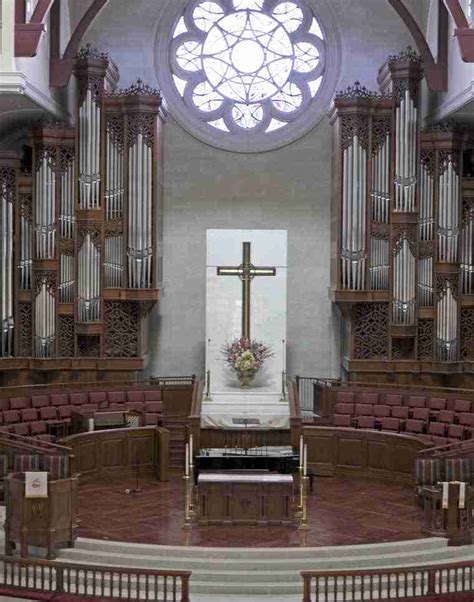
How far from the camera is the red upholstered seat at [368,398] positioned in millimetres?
19734

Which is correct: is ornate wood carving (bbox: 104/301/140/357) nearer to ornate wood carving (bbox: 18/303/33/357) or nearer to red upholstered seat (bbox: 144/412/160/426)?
ornate wood carving (bbox: 18/303/33/357)

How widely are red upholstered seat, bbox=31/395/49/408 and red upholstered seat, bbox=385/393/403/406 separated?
607cm

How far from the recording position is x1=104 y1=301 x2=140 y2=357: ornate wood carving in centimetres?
2131

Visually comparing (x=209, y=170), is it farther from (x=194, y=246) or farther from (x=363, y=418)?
(x=363, y=418)

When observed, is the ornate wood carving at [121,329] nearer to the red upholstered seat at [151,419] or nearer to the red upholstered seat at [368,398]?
the red upholstered seat at [151,419]

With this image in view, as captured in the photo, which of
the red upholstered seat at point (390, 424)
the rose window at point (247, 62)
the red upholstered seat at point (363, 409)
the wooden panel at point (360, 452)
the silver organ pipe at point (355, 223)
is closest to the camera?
the wooden panel at point (360, 452)

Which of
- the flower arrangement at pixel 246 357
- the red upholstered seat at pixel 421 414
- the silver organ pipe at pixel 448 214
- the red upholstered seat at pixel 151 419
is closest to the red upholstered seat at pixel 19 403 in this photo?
the red upholstered seat at pixel 151 419

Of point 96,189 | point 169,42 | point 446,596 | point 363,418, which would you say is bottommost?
point 446,596

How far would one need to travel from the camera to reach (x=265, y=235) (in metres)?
21.4

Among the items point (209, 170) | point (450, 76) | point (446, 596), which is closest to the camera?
point (446, 596)

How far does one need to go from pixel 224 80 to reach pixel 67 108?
3582mm

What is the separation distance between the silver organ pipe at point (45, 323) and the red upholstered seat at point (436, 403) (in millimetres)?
7295

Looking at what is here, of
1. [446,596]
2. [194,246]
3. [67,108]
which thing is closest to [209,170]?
[194,246]

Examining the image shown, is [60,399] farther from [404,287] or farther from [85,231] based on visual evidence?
[404,287]
